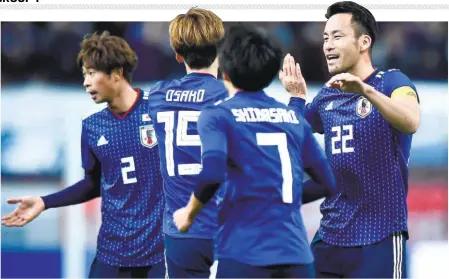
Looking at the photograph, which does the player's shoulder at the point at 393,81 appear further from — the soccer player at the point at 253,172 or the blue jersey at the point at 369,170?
the soccer player at the point at 253,172

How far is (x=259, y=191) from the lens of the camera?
3883 millimetres

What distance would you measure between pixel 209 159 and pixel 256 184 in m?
0.22

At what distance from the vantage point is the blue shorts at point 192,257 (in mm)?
5020

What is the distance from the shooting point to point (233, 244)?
3916mm

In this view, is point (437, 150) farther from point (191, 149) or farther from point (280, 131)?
point (280, 131)

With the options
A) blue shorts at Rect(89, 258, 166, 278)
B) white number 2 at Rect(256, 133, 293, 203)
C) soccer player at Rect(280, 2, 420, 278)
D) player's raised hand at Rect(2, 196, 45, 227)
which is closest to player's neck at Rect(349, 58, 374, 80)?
soccer player at Rect(280, 2, 420, 278)

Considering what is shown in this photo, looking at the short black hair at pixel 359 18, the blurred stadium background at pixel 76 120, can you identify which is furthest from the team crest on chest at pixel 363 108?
the blurred stadium background at pixel 76 120

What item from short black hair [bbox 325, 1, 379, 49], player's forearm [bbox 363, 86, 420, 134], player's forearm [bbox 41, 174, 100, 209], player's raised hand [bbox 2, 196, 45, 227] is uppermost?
short black hair [bbox 325, 1, 379, 49]

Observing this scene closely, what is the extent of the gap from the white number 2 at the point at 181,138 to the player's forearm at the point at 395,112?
100 cm

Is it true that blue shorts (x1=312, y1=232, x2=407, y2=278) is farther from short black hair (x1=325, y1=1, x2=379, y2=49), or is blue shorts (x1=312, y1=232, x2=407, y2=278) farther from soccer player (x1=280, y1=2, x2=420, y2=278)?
short black hair (x1=325, y1=1, x2=379, y2=49)

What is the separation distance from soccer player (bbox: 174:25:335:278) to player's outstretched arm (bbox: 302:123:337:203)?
8cm

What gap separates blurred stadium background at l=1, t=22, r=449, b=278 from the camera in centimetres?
846

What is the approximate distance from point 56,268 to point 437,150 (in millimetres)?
3753

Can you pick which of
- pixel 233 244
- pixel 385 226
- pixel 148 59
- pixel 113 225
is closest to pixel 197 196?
pixel 233 244
